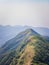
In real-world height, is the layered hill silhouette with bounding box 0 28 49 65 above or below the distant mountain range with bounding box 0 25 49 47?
below

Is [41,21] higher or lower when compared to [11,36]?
higher

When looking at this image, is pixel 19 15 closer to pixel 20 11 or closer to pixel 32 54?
pixel 20 11

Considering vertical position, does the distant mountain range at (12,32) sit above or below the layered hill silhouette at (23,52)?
above

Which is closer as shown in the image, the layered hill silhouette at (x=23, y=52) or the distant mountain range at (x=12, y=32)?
the layered hill silhouette at (x=23, y=52)

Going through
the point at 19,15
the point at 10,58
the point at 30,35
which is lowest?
the point at 10,58

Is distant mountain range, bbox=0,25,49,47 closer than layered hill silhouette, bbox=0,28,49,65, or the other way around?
layered hill silhouette, bbox=0,28,49,65

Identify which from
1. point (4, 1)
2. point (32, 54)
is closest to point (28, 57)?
point (32, 54)

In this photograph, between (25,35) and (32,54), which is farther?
(25,35)
